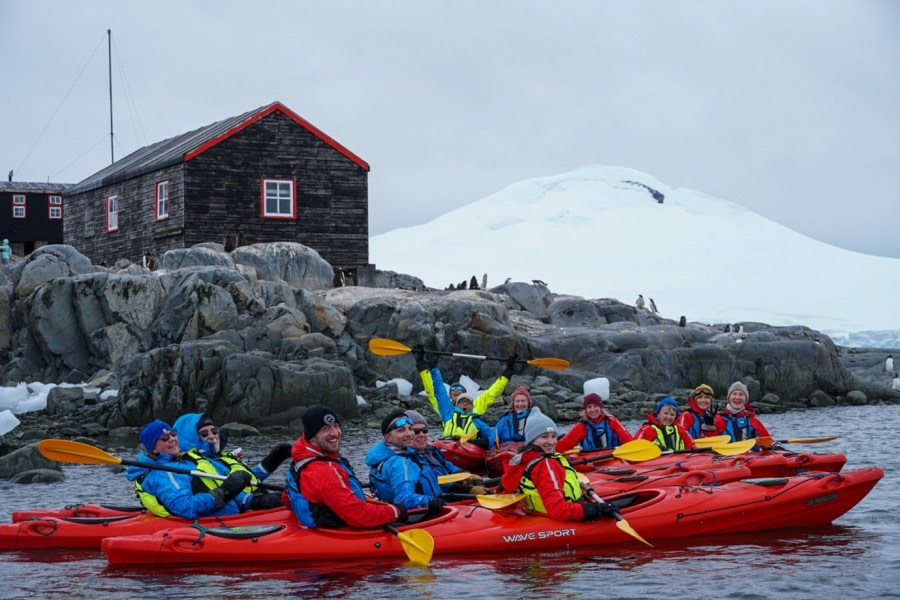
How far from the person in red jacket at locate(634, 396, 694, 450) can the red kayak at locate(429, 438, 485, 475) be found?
202cm

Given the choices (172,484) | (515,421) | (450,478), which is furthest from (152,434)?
(515,421)

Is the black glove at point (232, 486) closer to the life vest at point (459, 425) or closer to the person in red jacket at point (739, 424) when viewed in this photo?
the life vest at point (459, 425)

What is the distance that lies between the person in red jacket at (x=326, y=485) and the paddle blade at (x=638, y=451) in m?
3.14

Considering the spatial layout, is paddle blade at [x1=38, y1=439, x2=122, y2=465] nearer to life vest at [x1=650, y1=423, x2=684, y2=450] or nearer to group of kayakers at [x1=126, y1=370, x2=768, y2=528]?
group of kayakers at [x1=126, y1=370, x2=768, y2=528]

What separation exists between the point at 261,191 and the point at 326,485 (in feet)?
74.3

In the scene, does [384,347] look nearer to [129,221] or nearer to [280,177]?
[280,177]

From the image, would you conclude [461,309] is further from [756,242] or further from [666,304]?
[756,242]

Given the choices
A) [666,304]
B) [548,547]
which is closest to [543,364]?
[548,547]

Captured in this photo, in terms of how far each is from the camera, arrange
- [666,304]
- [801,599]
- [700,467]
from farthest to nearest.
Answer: [666,304], [700,467], [801,599]

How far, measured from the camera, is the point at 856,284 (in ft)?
232

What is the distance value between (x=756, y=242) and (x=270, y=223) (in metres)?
61.8

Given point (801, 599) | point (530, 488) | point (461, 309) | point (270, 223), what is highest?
point (270, 223)

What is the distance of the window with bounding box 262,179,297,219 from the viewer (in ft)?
99.6

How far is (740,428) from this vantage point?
1296 cm
